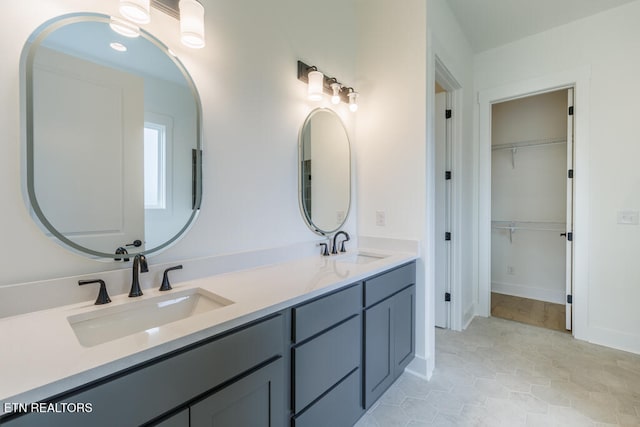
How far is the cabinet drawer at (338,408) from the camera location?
3.93 feet

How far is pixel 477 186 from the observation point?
307cm

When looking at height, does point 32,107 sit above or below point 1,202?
above

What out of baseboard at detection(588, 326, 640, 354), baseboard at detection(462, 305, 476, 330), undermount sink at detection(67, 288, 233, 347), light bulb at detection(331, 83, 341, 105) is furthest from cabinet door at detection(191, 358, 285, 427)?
baseboard at detection(588, 326, 640, 354)

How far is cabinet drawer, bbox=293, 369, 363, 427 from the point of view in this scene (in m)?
1.20

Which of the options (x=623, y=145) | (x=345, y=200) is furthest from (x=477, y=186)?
(x=345, y=200)

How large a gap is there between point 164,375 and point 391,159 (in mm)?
1924

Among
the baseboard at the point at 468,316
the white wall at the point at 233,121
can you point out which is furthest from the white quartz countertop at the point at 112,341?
the baseboard at the point at 468,316

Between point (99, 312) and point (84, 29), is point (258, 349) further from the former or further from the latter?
point (84, 29)

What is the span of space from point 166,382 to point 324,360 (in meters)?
0.70

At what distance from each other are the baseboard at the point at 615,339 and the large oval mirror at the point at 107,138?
3367 mm

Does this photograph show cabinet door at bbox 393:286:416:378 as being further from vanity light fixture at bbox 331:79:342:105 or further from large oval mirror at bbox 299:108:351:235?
vanity light fixture at bbox 331:79:342:105

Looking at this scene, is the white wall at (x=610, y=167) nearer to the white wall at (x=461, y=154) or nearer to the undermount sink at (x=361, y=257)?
the white wall at (x=461, y=154)

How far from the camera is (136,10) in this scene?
3.62ft

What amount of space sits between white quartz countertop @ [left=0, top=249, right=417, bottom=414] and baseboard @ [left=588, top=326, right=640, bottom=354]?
257 centimetres
